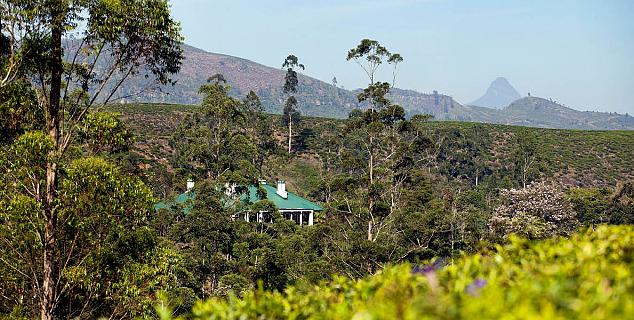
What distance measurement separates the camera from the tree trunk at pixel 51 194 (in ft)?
36.8

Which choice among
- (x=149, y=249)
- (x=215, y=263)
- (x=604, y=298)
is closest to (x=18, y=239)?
(x=149, y=249)

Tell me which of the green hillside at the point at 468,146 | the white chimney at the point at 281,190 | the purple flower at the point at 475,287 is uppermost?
the purple flower at the point at 475,287

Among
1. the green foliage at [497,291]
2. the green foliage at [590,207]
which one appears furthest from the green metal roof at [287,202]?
the green foliage at [497,291]

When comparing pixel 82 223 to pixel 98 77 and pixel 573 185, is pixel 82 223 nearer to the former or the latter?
pixel 98 77

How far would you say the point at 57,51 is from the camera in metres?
11.5

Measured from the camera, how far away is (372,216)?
2691 centimetres

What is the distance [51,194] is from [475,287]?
10.0 metres

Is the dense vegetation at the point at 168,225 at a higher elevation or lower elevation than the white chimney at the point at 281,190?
higher

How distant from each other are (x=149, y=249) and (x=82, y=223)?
151cm

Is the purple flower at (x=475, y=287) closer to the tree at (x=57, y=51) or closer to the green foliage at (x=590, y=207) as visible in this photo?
the tree at (x=57, y=51)

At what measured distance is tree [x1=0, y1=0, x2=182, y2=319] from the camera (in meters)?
11.0

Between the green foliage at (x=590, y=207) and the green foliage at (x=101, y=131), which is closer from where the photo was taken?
the green foliage at (x=101, y=131)

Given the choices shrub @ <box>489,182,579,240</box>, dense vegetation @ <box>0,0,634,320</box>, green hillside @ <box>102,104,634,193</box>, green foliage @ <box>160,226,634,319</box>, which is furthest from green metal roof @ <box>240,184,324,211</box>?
green foliage @ <box>160,226,634,319</box>

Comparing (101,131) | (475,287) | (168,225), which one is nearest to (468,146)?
(168,225)
